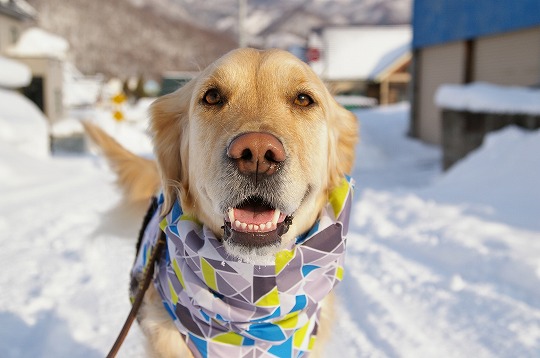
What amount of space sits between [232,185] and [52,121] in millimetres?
17586

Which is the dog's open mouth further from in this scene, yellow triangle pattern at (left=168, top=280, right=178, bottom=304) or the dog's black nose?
yellow triangle pattern at (left=168, top=280, right=178, bottom=304)

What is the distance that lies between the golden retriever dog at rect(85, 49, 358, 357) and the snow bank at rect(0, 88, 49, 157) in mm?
9361

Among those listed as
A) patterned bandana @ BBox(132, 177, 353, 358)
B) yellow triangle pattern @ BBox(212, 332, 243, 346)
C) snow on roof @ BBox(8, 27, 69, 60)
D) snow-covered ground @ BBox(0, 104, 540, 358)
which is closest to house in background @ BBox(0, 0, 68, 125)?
snow on roof @ BBox(8, 27, 69, 60)

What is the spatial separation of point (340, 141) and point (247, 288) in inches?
38.4

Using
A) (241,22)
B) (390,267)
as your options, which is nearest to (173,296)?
(390,267)

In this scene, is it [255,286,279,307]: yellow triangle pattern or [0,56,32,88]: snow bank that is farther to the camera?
[0,56,32,88]: snow bank

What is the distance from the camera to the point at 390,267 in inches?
193

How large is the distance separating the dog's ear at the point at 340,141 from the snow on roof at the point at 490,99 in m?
6.78

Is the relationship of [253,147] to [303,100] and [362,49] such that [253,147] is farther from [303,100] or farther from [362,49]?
[362,49]

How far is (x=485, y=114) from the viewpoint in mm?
10086

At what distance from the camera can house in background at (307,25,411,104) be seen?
33094 mm

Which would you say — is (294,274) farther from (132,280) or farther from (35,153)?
(35,153)

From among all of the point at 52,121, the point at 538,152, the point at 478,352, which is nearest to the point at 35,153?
the point at 52,121

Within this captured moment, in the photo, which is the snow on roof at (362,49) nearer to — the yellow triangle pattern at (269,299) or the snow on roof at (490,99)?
the snow on roof at (490,99)
